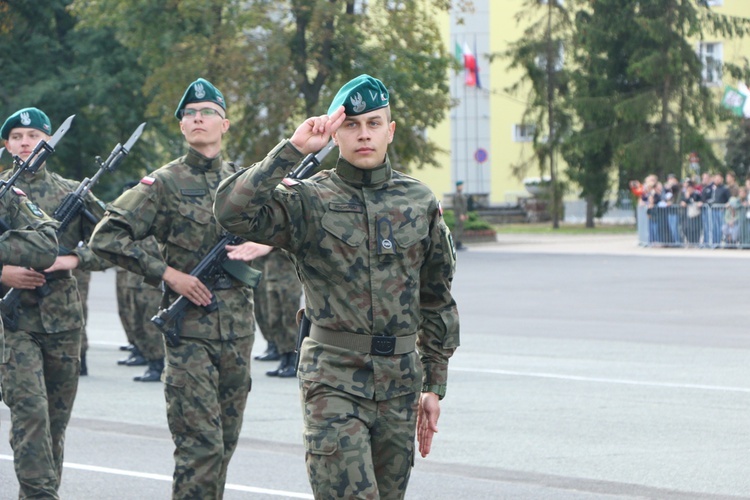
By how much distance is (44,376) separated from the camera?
7191mm

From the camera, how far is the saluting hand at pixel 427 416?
509 centimetres

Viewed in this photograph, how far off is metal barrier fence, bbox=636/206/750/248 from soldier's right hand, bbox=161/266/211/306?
26251 millimetres

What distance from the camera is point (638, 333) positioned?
16391 mm

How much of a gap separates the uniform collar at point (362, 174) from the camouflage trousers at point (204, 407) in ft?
6.34

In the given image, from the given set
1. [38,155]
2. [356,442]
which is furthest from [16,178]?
Result: [356,442]

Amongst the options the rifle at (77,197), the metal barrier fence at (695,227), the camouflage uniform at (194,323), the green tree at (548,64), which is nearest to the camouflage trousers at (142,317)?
the rifle at (77,197)

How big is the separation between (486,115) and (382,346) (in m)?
58.3

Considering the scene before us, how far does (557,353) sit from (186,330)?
8.33m

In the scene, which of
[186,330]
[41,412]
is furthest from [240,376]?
[41,412]

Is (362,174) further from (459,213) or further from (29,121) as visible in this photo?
(459,213)

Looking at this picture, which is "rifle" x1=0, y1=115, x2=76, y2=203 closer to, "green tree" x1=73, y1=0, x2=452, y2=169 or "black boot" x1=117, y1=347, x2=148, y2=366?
"black boot" x1=117, y1=347, x2=148, y2=366

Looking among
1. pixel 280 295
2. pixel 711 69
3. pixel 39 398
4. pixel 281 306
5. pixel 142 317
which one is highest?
pixel 711 69

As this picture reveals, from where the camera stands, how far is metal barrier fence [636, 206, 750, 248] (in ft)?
105

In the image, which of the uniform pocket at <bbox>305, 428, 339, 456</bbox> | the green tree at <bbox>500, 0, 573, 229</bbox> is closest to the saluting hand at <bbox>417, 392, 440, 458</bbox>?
the uniform pocket at <bbox>305, 428, 339, 456</bbox>
